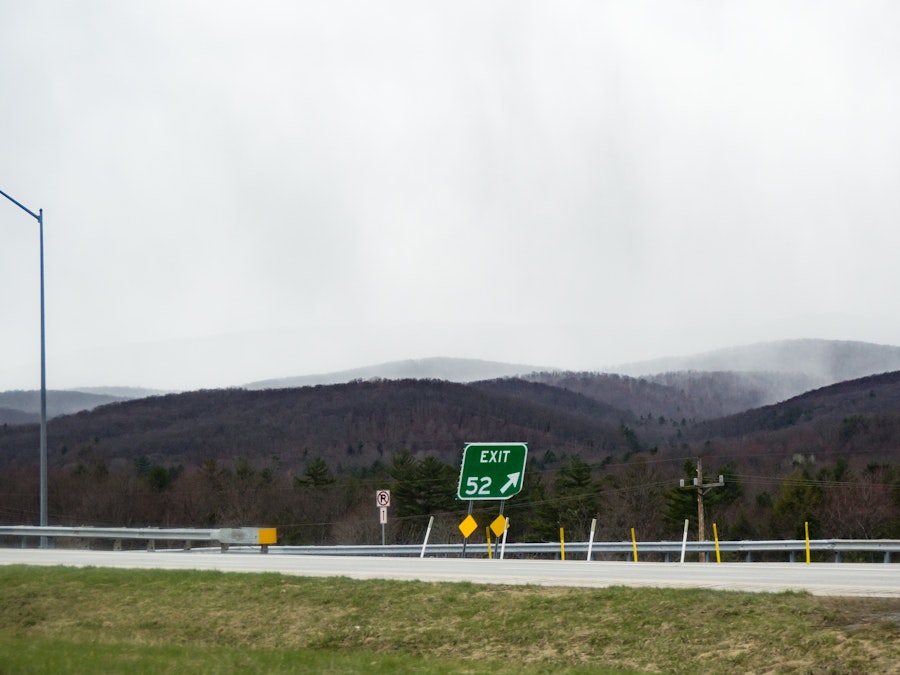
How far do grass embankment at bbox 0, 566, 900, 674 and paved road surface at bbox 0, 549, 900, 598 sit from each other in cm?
173

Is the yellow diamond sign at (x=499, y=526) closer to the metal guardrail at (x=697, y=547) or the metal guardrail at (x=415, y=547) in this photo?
the metal guardrail at (x=415, y=547)

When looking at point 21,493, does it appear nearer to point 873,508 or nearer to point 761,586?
point 873,508

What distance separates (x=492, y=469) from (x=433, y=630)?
19.3 metres

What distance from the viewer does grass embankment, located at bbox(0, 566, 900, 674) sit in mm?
12656

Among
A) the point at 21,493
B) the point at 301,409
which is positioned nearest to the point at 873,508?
the point at 21,493

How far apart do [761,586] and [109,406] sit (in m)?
159

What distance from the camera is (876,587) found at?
16.3m

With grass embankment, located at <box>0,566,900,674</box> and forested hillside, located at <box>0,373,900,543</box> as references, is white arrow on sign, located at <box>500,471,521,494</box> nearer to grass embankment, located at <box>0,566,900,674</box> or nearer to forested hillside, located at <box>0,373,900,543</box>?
grass embankment, located at <box>0,566,900,674</box>

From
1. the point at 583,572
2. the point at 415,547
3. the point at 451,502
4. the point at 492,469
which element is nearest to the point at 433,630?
the point at 583,572

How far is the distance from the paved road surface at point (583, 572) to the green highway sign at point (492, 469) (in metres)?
7.06

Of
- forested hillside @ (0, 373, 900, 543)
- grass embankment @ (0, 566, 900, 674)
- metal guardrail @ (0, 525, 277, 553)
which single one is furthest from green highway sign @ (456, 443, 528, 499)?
forested hillside @ (0, 373, 900, 543)

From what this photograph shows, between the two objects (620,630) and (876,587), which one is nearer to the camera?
(620,630)

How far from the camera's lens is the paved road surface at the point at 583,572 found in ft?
56.7

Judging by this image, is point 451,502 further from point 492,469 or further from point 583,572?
point 583,572
